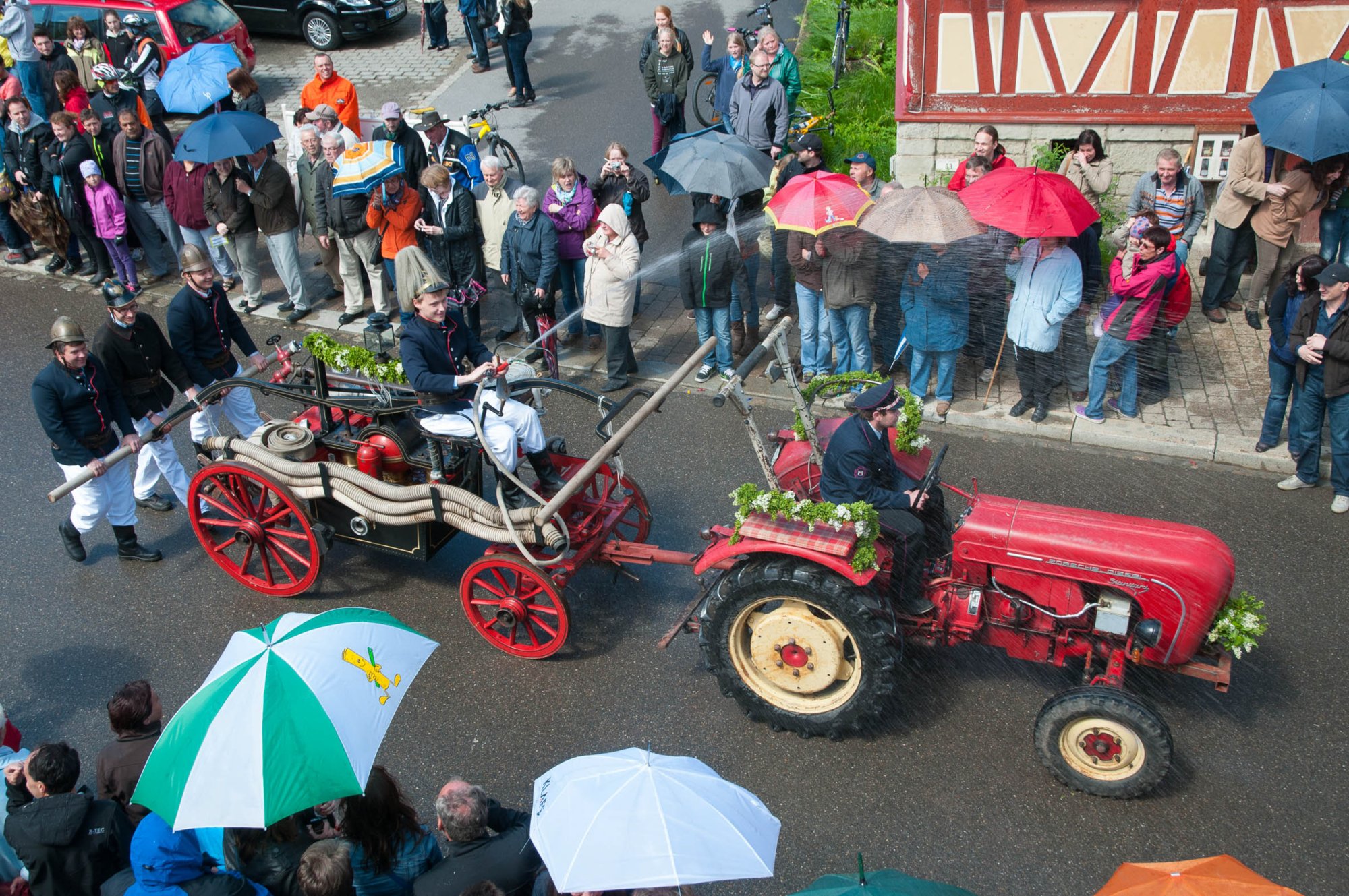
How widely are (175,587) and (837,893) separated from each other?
5.64 meters

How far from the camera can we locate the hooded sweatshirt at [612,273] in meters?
8.65

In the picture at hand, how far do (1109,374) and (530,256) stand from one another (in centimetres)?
482

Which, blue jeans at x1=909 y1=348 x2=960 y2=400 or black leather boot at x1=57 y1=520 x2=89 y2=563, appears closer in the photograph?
black leather boot at x1=57 y1=520 x2=89 y2=563

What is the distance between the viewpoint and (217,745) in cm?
384

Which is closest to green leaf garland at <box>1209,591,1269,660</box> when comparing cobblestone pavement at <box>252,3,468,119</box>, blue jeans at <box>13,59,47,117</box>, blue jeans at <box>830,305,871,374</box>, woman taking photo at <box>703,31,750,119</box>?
blue jeans at <box>830,305,871,374</box>

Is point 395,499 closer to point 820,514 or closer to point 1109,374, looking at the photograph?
point 820,514

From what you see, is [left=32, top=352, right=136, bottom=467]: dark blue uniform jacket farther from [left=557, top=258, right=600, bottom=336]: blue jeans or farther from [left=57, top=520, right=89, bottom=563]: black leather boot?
[left=557, top=258, right=600, bottom=336]: blue jeans

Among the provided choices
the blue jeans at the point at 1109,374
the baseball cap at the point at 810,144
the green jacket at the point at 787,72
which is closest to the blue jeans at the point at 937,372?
the blue jeans at the point at 1109,374

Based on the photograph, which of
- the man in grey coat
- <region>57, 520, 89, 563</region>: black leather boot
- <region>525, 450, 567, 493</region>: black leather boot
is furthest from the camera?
the man in grey coat

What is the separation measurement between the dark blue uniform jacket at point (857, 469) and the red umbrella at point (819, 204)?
2912 millimetres

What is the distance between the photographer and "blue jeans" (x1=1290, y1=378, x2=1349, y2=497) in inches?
273

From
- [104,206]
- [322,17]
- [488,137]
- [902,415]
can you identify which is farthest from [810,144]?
[322,17]

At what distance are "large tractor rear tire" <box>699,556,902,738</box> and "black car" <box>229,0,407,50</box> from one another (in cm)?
1442

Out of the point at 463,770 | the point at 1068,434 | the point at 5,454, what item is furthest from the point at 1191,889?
the point at 5,454
